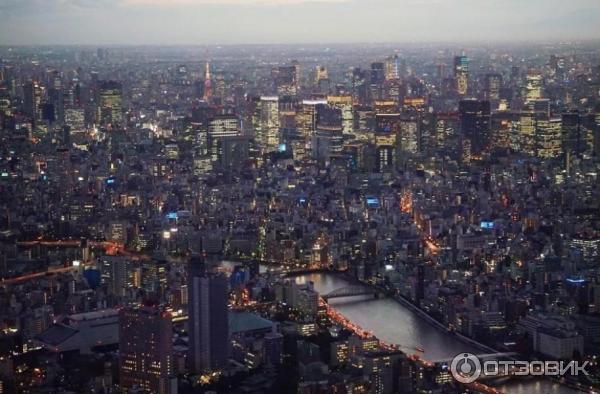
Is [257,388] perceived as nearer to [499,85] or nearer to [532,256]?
[532,256]

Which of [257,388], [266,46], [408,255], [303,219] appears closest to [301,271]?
[408,255]

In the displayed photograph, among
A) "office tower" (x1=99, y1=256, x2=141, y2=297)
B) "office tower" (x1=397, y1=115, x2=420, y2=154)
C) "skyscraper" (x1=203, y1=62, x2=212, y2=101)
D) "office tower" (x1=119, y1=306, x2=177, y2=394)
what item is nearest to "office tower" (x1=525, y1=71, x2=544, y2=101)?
"office tower" (x1=397, y1=115, x2=420, y2=154)

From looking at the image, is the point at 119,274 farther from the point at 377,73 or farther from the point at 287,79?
the point at 287,79

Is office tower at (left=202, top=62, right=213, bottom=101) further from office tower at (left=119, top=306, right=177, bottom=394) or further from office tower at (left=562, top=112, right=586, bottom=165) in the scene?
office tower at (left=119, top=306, right=177, bottom=394)

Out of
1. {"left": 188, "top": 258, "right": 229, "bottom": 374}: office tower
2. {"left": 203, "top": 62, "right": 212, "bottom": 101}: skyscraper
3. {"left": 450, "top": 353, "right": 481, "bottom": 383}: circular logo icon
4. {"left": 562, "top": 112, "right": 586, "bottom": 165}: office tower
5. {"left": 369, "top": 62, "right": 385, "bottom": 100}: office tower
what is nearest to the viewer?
{"left": 450, "top": 353, "right": 481, "bottom": 383}: circular logo icon

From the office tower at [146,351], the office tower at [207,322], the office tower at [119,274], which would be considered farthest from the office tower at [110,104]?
the office tower at [146,351]

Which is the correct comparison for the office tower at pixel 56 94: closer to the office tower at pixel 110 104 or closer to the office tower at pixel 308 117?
the office tower at pixel 110 104

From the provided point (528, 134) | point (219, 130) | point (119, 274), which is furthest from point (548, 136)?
point (119, 274)
